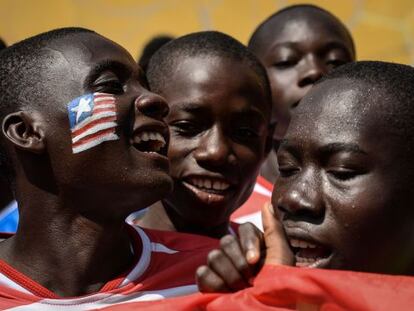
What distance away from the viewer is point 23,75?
293cm

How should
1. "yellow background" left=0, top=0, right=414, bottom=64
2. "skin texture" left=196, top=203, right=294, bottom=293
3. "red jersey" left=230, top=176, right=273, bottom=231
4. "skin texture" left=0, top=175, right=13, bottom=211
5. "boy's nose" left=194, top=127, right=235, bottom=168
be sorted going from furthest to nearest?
"yellow background" left=0, top=0, right=414, bottom=64
"red jersey" left=230, top=176, right=273, bottom=231
"skin texture" left=0, top=175, right=13, bottom=211
"boy's nose" left=194, top=127, right=235, bottom=168
"skin texture" left=196, top=203, right=294, bottom=293

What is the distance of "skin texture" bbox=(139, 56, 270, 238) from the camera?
11.1 ft

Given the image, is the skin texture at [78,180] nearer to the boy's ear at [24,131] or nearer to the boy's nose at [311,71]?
the boy's ear at [24,131]

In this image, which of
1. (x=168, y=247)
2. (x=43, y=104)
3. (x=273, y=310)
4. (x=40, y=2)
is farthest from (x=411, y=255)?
(x=40, y=2)

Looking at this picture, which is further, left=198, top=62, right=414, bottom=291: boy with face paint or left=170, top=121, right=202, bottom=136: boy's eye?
left=170, top=121, right=202, bottom=136: boy's eye

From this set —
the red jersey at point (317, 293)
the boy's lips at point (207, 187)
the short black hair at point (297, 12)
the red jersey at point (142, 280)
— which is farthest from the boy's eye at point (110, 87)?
the short black hair at point (297, 12)

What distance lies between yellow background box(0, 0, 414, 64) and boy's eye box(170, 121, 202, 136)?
381 centimetres

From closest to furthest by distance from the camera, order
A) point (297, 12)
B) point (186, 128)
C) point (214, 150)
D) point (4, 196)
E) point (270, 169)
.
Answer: point (214, 150) → point (186, 128) → point (4, 196) → point (270, 169) → point (297, 12)

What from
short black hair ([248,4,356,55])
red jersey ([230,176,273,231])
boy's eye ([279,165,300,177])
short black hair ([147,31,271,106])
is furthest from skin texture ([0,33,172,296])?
short black hair ([248,4,356,55])

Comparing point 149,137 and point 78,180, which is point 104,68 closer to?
point 149,137

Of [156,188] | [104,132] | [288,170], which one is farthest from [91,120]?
[288,170]

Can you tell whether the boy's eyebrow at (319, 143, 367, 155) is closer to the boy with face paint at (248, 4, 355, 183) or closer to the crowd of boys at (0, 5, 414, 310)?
the crowd of boys at (0, 5, 414, 310)

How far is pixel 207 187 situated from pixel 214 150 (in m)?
0.17

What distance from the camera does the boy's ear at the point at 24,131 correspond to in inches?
112
